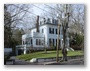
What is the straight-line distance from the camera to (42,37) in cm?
425

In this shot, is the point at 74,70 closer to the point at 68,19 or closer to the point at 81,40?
the point at 81,40

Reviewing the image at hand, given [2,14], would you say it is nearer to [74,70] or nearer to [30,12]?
[30,12]

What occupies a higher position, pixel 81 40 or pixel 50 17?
pixel 50 17

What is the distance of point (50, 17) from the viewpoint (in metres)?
4.25

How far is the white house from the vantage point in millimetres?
4219

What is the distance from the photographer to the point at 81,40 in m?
4.20

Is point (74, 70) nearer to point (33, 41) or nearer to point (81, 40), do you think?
point (81, 40)

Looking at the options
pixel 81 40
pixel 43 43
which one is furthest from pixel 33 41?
pixel 81 40

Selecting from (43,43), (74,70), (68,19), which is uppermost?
(68,19)

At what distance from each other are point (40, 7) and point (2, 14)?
544 millimetres

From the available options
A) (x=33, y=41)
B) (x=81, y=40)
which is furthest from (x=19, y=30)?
(x=81, y=40)

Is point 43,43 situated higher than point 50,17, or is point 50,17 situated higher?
point 50,17

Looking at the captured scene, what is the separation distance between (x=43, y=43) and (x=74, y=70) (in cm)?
58

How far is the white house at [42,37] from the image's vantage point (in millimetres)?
4219
